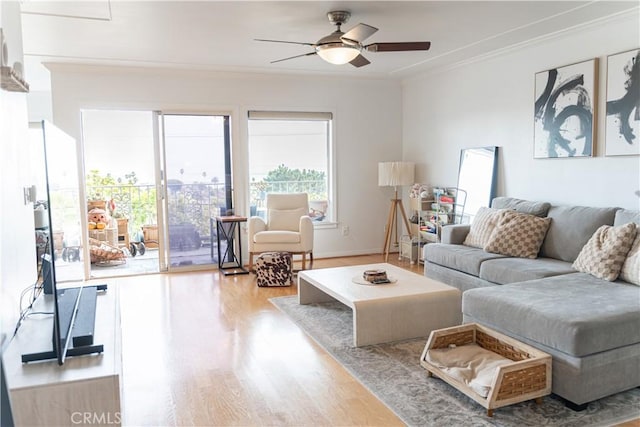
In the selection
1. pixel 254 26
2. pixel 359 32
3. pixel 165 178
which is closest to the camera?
pixel 359 32

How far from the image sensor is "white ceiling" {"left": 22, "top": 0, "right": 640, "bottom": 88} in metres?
3.40

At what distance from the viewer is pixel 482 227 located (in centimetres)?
434

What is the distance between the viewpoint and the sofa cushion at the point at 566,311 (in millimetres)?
2320

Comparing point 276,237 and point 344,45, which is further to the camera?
point 276,237

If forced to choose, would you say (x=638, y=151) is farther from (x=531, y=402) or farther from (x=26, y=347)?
(x=26, y=347)

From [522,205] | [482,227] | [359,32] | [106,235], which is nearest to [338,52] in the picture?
[359,32]

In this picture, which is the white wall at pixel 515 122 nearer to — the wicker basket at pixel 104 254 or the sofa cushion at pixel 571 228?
the sofa cushion at pixel 571 228

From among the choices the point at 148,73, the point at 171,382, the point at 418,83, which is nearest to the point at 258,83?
the point at 148,73

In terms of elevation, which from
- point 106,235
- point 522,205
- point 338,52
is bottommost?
point 106,235

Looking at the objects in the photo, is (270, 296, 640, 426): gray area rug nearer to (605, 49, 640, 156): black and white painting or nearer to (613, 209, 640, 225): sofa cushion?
(613, 209, 640, 225): sofa cushion

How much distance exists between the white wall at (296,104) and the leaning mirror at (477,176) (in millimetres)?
1369

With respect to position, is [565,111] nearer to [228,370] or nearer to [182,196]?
[228,370]

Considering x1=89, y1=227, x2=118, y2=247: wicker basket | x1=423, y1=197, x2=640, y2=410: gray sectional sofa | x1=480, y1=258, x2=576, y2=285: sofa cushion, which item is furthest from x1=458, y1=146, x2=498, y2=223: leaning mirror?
x1=89, y1=227, x2=118, y2=247: wicker basket

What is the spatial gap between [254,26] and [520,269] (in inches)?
111
